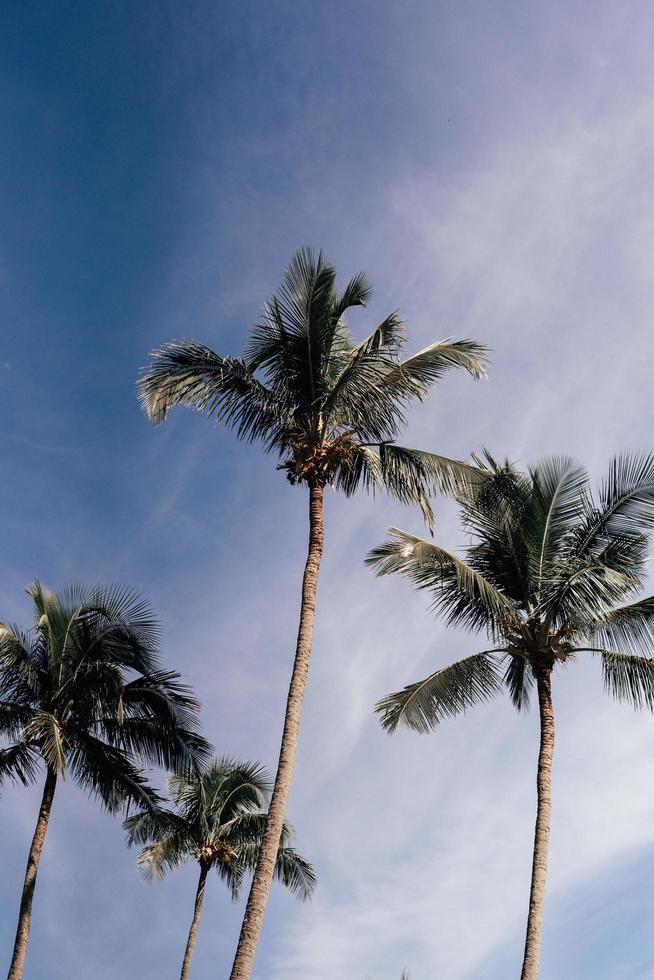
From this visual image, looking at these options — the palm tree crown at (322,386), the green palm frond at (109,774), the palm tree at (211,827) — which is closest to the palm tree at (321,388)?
the palm tree crown at (322,386)

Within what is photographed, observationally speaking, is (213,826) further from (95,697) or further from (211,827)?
(95,697)

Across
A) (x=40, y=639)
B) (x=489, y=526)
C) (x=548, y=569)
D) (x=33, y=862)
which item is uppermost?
(x=40, y=639)

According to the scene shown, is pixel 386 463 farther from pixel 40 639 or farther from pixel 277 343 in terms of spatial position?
pixel 40 639

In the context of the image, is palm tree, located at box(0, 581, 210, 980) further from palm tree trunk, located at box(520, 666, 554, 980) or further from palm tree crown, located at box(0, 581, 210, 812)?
palm tree trunk, located at box(520, 666, 554, 980)

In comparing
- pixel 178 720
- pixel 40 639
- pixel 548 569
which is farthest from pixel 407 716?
pixel 40 639

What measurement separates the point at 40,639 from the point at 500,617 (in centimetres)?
Answer: 973

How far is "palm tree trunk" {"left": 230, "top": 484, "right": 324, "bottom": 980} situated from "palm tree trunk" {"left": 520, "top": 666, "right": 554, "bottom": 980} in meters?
4.43

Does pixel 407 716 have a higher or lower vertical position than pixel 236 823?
lower

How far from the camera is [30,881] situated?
18.0 m

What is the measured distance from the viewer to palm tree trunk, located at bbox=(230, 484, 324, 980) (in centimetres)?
1168

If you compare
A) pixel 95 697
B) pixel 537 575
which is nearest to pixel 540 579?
pixel 537 575

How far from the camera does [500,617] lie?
16.3 meters

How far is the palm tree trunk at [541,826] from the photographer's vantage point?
1407 cm

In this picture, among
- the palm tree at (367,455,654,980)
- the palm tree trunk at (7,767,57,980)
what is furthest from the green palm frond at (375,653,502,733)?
the palm tree trunk at (7,767,57,980)
